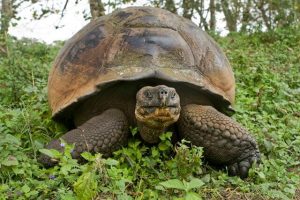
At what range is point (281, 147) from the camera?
3611 millimetres

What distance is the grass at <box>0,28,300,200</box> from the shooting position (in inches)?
101

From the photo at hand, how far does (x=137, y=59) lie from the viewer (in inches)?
130

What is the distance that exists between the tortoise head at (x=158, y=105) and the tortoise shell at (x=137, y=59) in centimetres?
24

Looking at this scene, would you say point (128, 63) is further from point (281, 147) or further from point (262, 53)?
point (262, 53)

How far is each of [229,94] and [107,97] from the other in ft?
2.98

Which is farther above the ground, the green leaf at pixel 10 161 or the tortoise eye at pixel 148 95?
the tortoise eye at pixel 148 95

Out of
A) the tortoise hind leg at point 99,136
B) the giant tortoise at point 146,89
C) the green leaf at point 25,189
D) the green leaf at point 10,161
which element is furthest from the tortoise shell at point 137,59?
the green leaf at point 25,189

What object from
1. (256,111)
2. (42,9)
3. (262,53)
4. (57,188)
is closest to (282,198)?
(57,188)

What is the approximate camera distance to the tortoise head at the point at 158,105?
2881mm

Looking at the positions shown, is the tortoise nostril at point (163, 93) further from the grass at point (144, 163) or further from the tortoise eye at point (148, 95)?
the grass at point (144, 163)

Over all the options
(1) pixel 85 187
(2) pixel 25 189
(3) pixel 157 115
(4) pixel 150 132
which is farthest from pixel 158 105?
(2) pixel 25 189

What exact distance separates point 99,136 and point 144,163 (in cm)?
33

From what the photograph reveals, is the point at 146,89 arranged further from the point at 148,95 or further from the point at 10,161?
the point at 10,161

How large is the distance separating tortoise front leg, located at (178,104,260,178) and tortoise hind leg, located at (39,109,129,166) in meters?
0.42
